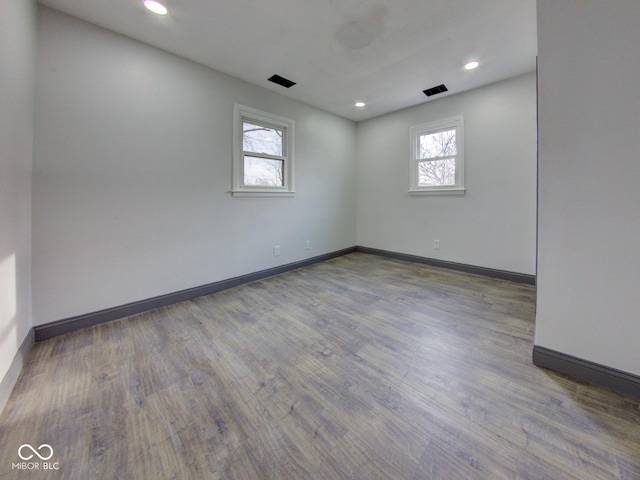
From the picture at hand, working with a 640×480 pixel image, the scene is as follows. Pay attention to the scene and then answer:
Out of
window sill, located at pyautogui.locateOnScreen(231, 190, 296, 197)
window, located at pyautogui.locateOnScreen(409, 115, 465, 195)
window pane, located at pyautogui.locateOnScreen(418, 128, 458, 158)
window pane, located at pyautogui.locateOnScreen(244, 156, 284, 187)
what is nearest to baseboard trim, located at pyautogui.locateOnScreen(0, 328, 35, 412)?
window sill, located at pyautogui.locateOnScreen(231, 190, 296, 197)

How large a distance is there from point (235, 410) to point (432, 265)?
3.73m

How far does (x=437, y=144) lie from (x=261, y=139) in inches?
110

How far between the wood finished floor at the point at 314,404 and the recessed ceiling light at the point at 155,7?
105 inches

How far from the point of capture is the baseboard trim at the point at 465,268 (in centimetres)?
331

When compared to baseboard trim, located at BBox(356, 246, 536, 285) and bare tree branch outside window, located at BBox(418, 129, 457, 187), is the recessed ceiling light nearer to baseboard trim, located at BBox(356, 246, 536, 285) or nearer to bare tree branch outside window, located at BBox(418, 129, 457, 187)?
bare tree branch outside window, located at BBox(418, 129, 457, 187)

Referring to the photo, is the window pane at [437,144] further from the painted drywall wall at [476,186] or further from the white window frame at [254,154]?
the white window frame at [254,154]

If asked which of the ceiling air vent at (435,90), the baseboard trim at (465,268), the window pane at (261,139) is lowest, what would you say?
the baseboard trim at (465,268)

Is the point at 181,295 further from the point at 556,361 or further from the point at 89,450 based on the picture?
the point at 556,361

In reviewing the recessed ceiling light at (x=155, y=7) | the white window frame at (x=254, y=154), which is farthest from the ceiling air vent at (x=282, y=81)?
the recessed ceiling light at (x=155, y=7)

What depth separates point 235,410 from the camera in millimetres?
1345

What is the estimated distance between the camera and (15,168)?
5.32 ft

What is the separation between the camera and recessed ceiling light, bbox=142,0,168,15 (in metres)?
1.97

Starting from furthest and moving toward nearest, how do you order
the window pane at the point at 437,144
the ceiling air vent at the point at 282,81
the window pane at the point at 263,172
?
the window pane at the point at 437,144 → the window pane at the point at 263,172 → the ceiling air vent at the point at 282,81

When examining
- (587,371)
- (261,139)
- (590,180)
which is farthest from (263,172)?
(587,371)
